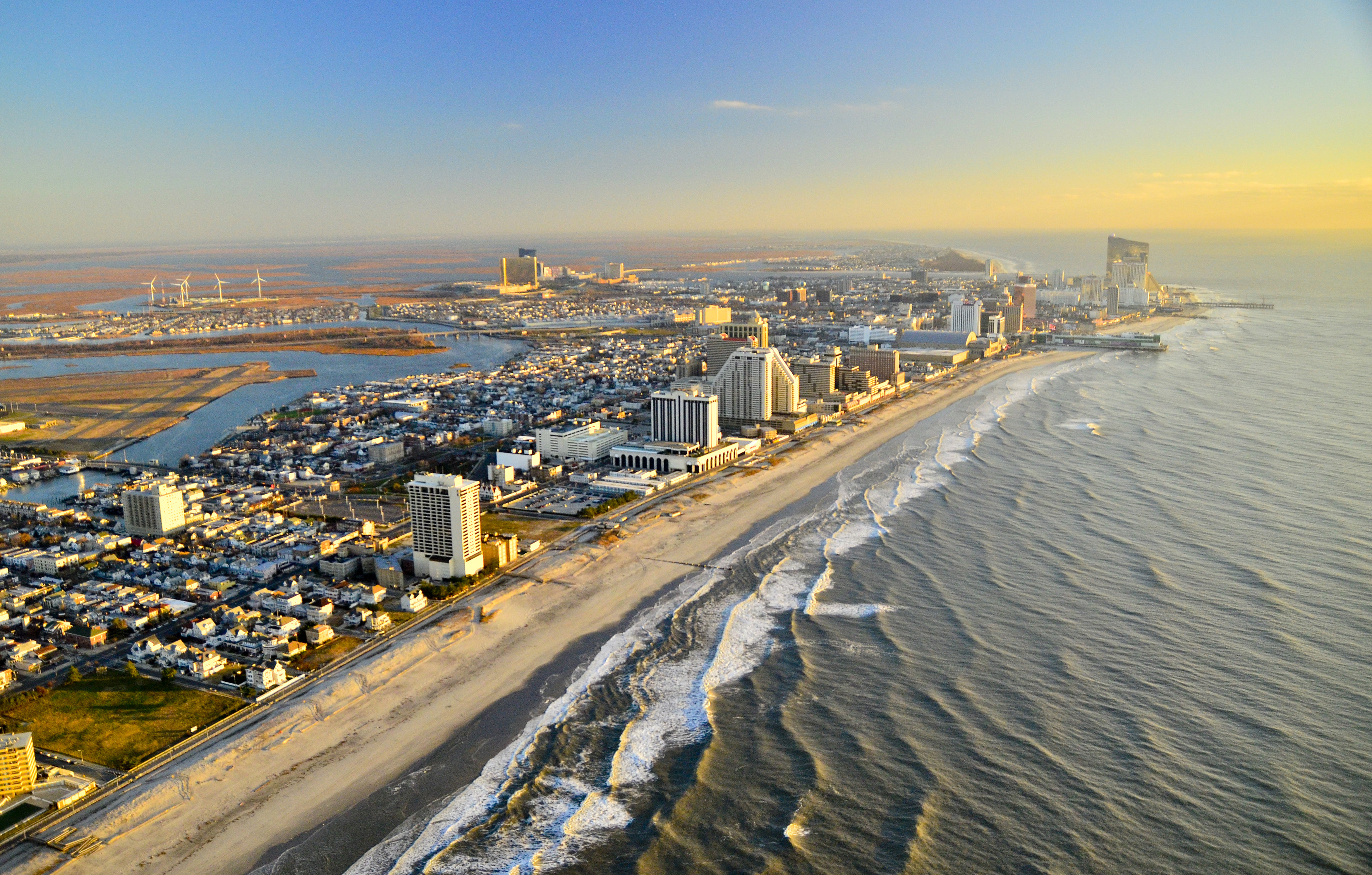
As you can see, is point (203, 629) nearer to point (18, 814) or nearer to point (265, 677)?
point (265, 677)

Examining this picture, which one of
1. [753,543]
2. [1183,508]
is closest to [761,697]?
[753,543]

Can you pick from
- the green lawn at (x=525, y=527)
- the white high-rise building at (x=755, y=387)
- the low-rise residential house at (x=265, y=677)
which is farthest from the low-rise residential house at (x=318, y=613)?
the white high-rise building at (x=755, y=387)

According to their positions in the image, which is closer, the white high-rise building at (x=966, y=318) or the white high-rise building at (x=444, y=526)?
the white high-rise building at (x=444, y=526)

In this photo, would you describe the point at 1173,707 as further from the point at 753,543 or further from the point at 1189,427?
the point at 1189,427

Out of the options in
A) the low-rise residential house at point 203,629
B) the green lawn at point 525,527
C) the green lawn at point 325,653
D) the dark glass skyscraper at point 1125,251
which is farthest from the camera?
the dark glass skyscraper at point 1125,251

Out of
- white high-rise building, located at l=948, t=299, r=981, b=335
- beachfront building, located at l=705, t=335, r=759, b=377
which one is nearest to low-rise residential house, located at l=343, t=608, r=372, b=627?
beachfront building, located at l=705, t=335, r=759, b=377

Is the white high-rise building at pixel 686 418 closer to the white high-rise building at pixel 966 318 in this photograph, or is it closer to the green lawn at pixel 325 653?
the green lawn at pixel 325 653

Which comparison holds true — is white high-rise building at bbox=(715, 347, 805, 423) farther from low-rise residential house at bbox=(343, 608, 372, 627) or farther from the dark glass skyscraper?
the dark glass skyscraper
